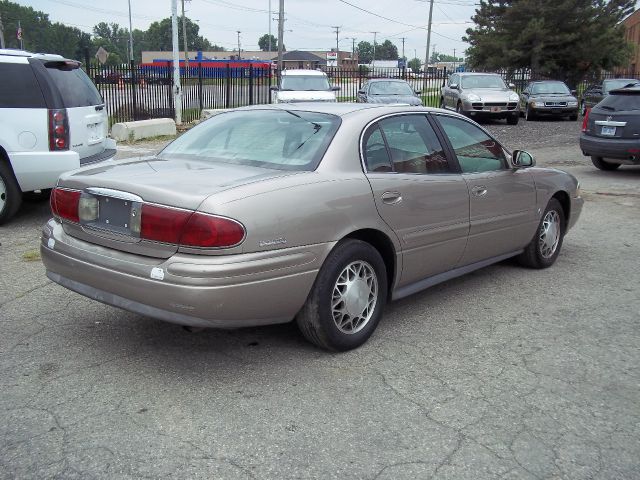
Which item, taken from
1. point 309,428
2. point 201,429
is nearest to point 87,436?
point 201,429

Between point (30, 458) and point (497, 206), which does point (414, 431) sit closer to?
point (30, 458)

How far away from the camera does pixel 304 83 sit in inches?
788

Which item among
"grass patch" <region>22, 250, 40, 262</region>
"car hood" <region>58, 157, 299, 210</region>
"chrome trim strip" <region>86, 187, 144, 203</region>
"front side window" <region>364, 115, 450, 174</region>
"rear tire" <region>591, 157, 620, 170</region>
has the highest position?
"front side window" <region>364, 115, 450, 174</region>

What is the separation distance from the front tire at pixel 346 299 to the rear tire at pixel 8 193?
4618 millimetres

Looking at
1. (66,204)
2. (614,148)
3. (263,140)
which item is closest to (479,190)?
(263,140)

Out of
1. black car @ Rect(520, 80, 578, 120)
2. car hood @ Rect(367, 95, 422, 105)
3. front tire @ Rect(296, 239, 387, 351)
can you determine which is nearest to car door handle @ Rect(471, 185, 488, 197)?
front tire @ Rect(296, 239, 387, 351)

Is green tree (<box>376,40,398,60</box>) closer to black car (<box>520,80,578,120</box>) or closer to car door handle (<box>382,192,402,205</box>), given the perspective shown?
black car (<box>520,80,578,120</box>)

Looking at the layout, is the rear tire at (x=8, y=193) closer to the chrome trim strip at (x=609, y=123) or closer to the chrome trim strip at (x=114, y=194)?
the chrome trim strip at (x=114, y=194)

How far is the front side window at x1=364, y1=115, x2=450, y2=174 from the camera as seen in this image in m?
4.44

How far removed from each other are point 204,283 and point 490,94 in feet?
66.2

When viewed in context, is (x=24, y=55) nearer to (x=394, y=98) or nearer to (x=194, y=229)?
(x=194, y=229)

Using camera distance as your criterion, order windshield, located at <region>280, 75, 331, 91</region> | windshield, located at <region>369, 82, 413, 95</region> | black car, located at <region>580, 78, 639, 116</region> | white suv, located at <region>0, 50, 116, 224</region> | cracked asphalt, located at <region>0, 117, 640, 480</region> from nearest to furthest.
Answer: cracked asphalt, located at <region>0, 117, 640, 480</region> < white suv, located at <region>0, 50, 116, 224</region> < windshield, located at <region>280, 75, 331, 91</region> < windshield, located at <region>369, 82, 413, 95</region> < black car, located at <region>580, 78, 639, 116</region>

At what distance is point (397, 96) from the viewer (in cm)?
2084

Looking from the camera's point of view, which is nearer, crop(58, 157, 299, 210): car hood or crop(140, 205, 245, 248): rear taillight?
crop(140, 205, 245, 248): rear taillight
